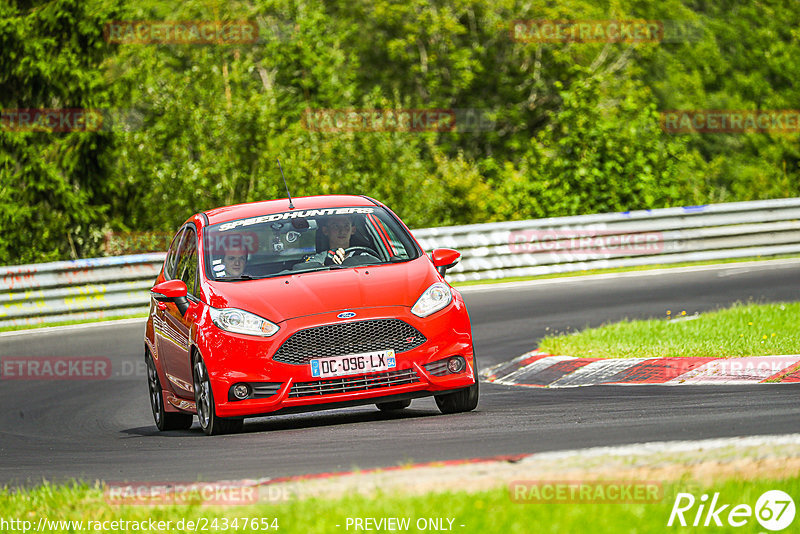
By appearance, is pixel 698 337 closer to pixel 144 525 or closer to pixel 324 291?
pixel 324 291

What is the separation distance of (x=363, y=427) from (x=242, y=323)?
1.09 metres

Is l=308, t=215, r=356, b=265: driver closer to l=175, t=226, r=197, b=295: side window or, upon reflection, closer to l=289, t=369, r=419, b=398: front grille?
l=175, t=226, r=197, b=295: side window

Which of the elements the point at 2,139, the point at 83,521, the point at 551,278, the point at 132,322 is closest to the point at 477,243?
the point at 551,278

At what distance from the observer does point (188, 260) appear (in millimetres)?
9961

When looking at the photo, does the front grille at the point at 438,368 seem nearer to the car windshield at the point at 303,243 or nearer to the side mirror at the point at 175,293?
the car windshield at the point at 303,243

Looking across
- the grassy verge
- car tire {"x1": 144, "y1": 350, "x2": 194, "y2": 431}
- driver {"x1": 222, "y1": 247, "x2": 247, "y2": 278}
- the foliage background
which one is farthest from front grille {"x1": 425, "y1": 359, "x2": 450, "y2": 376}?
the foliage background

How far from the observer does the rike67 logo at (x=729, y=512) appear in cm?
461

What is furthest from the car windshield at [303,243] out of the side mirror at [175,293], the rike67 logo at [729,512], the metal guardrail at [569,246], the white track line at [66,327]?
the metal guardrail at [569,246]

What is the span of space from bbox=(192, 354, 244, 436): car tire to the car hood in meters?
0.49

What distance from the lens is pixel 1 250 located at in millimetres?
23375

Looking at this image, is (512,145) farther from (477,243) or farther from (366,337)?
(366,337)

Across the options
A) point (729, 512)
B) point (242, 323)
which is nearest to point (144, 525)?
point (729, 512)

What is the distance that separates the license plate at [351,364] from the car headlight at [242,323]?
0.38 metres

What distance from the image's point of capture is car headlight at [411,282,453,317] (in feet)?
28.2
